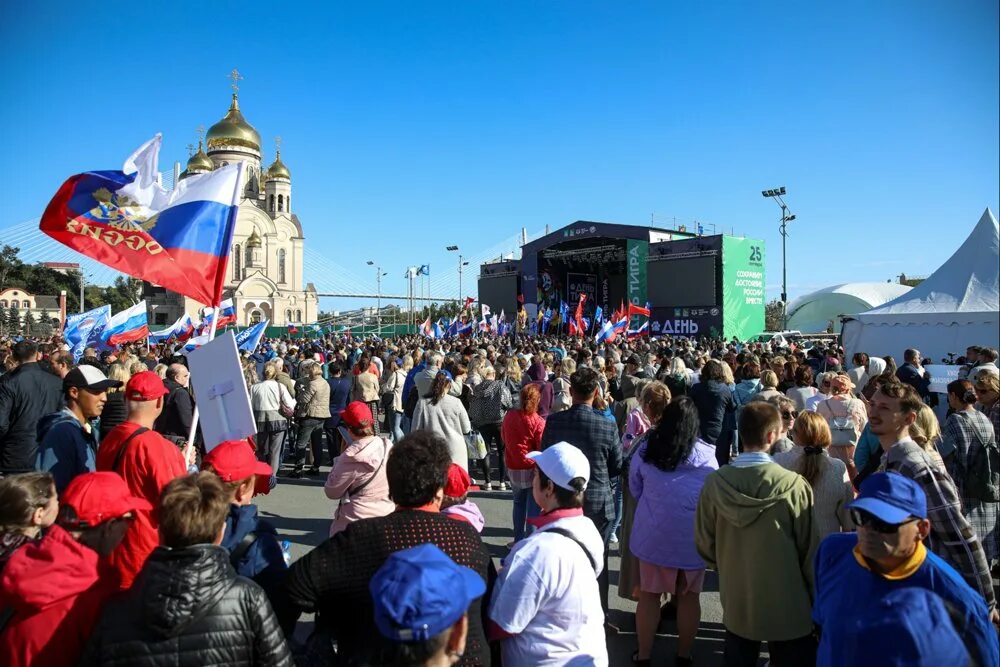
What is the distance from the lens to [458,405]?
6.67m

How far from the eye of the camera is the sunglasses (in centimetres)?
212

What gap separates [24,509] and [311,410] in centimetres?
676

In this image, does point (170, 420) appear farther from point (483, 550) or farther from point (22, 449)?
point (483, 550)

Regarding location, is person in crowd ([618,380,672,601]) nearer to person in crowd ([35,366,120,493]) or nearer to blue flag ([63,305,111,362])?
person in crowd ([35,366,120,493])

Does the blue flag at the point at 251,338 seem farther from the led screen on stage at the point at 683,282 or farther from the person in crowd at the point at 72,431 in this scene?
the led screen on stage at the point at 683,282

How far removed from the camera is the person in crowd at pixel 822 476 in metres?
3.71

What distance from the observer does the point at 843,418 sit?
5371 millimetres

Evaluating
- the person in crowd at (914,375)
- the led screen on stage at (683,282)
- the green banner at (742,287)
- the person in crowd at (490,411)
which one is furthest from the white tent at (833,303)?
the person in crowd at (490,411)

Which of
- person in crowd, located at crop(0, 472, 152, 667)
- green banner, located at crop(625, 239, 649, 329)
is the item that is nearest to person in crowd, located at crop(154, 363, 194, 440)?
person in crowd, located at crop(0, 472, 152, 667)

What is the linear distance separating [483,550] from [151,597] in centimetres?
113

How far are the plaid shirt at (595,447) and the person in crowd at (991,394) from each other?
3174mm

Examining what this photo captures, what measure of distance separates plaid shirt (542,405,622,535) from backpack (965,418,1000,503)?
2.38 meters

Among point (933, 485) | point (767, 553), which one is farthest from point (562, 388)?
point (933, 485)

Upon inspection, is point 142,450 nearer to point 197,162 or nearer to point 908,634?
point 908,634
